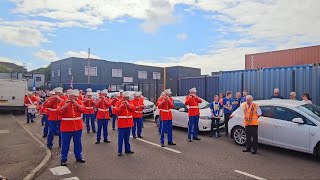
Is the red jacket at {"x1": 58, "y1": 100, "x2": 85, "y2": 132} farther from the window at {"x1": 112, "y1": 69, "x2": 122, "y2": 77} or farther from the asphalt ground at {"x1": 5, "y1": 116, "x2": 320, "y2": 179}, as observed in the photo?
the window at {"x1": 112, "y1": 69, "x2": 122, "y2": 77}

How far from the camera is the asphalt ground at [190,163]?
670 cm

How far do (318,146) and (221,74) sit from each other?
932cm

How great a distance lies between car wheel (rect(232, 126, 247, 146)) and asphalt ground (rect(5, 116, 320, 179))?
0.64 feet

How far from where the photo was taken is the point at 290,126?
8430 millimetres

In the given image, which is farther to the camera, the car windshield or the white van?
the white van

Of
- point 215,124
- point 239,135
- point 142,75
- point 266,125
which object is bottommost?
point 239,135

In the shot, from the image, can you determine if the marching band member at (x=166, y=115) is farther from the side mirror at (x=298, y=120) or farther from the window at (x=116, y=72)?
the window at (x=116, y=72)

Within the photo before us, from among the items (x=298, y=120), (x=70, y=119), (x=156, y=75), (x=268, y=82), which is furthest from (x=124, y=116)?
(x=156, y=75)

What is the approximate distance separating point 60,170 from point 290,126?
6.30 m

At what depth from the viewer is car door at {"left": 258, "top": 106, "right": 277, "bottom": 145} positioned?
897cm

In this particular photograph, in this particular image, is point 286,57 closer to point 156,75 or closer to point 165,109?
point 165,109

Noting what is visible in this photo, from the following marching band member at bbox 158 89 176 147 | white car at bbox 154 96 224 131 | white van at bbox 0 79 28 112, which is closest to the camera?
marching band member at bbox 158 89 176 147

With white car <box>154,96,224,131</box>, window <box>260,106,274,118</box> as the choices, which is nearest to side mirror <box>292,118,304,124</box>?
window <box>260,106,274,118</box>

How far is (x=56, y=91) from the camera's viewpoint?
894 cm
